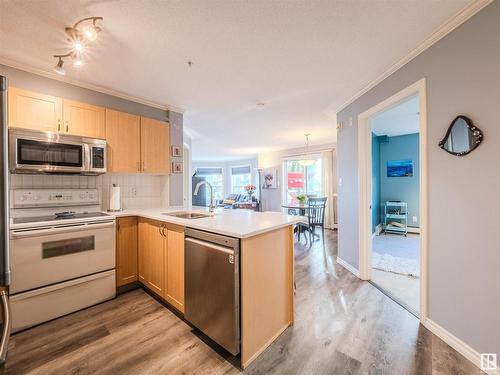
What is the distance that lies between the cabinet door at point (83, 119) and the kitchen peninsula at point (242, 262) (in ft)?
3.33

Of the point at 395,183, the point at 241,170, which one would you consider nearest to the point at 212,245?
the point at 395,183

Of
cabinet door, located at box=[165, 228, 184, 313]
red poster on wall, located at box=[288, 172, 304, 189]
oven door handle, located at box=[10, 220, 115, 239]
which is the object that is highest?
red poster on wall, located at box=[288, 172, 304, 189]

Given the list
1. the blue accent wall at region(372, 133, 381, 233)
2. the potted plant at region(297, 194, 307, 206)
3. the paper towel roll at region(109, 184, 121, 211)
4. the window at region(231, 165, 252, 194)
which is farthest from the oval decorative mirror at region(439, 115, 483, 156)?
the window at region(231, 165, 252, 194)

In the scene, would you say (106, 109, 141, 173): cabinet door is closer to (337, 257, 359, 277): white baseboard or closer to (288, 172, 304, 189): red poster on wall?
(337, 257, 359, 277): white baseboard

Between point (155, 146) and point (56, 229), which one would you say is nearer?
point (56, 229)

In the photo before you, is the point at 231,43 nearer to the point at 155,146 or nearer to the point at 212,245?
the point at 212,245

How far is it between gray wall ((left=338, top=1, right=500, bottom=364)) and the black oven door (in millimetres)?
3327

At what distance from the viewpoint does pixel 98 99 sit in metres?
2.60

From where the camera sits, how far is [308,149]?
6656 millimetres

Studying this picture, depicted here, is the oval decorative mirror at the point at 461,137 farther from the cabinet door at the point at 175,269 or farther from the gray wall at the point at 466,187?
the cabinet door at the point at 175,269

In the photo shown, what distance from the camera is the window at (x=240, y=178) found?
9.35 m

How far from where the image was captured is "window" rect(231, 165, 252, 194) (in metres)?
9.35

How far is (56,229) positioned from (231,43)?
2.24 metres

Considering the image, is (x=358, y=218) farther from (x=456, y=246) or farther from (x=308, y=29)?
(x=308, y=29)
